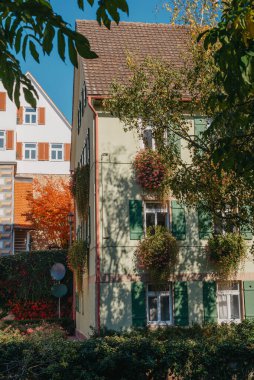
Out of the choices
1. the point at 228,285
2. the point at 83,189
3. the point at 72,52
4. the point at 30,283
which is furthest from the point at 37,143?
the point at 72,52

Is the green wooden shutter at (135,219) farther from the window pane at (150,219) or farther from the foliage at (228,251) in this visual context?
the foliage at (228,251)

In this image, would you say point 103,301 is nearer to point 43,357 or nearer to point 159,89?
point 159,89

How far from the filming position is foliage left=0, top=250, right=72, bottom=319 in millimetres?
28172

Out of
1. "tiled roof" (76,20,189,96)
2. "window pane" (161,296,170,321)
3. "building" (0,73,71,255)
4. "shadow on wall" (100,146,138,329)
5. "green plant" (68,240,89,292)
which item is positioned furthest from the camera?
"building" (0,73,71,255)

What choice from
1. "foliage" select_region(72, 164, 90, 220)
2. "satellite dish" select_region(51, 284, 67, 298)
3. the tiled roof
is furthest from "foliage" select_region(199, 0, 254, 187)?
"satellite dish" select_region(51, 284, 67, 298)

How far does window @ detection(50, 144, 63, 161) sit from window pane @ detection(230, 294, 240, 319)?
2767 cm

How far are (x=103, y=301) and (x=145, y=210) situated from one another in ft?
10.1

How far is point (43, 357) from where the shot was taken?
929 centimetres

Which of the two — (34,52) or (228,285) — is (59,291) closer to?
(228,285)

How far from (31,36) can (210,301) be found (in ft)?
52.9

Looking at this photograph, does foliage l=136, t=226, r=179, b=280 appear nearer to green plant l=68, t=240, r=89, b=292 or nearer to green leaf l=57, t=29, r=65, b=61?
green plant l=68, t=240, r=89, b=292

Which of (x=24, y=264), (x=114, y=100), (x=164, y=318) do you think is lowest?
(x=164, y=318)

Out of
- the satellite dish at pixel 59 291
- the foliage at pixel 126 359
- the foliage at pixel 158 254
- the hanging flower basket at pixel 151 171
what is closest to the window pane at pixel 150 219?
the foliage at pixel 158 254

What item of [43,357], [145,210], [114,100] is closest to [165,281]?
[145,210]
